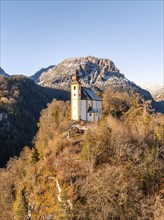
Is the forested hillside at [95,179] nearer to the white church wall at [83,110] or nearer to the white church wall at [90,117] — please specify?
the white church wall at [83,110]

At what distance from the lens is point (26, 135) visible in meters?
180

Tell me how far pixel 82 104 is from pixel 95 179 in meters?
30.9

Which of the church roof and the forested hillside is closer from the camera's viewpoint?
the forested hillside

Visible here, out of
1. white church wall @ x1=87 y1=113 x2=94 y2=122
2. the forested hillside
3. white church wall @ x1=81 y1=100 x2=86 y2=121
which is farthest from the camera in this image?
white church wall @ x1=87 y1=113 x2=94 y2=122

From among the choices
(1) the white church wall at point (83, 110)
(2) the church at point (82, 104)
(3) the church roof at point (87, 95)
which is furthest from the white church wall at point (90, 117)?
(3) the church roof at point (87, 95)

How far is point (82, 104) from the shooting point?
230ft

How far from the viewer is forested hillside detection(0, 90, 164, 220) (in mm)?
39281

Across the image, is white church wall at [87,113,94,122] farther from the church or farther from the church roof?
the church roof

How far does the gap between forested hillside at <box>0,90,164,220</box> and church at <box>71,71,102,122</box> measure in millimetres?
5023

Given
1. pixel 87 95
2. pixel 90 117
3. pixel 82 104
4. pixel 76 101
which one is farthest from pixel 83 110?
pixel 87 95

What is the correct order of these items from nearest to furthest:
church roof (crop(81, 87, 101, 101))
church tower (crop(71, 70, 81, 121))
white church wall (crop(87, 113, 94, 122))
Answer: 1. church tower (crop(71, 70, 81, 121))
2. white church wall (crop(87, 113, 94, 122))
3. church roof (crop(81, 87, 101, 101))

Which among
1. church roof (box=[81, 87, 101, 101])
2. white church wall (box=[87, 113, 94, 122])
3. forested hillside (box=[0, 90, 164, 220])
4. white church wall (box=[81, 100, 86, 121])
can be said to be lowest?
forested hillside (box=[0, 90, 164, 220])

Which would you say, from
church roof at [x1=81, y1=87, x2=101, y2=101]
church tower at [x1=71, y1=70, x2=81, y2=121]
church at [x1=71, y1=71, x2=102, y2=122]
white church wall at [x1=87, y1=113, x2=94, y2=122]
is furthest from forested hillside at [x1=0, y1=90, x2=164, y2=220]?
church roof at [x1=81, y1=87, x2=101, y2=101]

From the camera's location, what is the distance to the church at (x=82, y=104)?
226 ft
